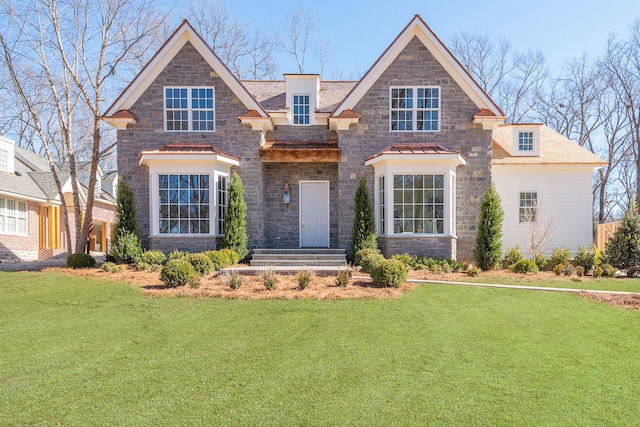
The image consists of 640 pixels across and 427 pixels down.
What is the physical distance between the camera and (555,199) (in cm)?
1886

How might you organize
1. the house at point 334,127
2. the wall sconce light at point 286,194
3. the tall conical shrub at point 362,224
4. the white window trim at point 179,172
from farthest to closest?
the wall sconce light at point 286,194 < the house at point 334,127 < the white window trim at point 179,172 < the tall conical shrub at point 362,224

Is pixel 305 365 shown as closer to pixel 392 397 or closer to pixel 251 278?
pixel 392 397

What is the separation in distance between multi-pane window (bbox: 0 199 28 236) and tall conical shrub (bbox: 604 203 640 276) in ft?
80.4

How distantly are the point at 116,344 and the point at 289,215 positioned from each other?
35.0 feet

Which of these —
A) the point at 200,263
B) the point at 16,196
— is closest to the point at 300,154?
the point at 200,263

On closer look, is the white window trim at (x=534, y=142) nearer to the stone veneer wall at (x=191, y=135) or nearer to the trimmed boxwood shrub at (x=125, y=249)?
the stone veneer wall at (x=191, y=135)

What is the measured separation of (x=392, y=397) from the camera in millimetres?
4957

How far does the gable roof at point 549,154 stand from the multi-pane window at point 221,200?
11.1m

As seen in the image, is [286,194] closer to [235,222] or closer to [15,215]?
[235,222]

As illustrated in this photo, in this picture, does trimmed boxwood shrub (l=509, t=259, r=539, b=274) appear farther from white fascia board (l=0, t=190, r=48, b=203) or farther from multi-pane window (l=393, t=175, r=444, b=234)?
white fascia board (l=0, t=190, r=48, b=203)

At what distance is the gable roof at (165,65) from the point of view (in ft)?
51.4

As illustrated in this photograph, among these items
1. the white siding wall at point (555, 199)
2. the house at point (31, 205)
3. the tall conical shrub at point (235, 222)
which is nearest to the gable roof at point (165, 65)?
the tall conical shrub at point (235, 222)

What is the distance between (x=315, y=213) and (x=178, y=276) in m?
7.30

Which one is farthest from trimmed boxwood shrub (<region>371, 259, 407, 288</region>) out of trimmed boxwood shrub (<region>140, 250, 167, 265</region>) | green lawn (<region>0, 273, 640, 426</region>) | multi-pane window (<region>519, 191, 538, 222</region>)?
multi-pane window (<region>519, 191, 538, 222</region>)
